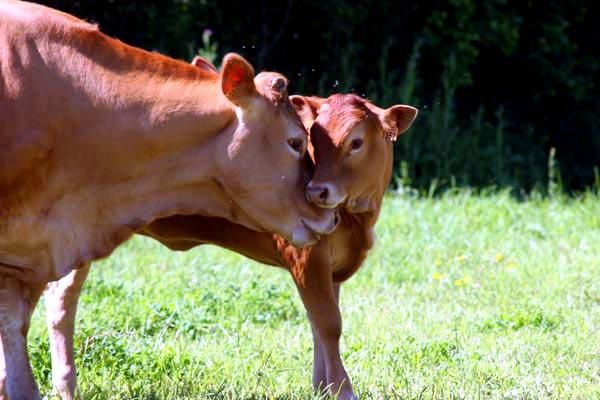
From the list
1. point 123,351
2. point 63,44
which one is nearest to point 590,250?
point 123,351

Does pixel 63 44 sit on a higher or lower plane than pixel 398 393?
higher

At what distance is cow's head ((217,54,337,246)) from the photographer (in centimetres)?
538

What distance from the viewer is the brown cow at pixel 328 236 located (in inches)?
235

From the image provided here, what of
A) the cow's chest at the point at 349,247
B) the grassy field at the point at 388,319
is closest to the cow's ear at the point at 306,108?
the cow's chest at the point at 349,247

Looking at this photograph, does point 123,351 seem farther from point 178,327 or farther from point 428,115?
point 428,115

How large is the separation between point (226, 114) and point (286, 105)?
0.29m

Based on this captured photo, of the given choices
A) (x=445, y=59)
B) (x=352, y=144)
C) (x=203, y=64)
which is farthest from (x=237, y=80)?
(x=445, y=59)

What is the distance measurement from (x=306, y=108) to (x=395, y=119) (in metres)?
0.48

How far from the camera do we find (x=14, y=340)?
5457 millimetres

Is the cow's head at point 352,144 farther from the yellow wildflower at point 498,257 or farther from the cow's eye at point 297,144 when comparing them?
the yellow wildflower at point 498,257

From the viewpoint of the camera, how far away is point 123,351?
6.47 m

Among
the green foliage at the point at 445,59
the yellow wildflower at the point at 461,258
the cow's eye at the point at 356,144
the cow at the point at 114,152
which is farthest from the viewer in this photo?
the green foliage at the point at 445,59

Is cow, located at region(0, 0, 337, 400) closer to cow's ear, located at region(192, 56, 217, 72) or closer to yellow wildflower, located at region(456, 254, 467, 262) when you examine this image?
cow's ear, located at region(192, 56, 217, 72)

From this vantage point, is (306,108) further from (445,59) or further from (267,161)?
(445,59)
